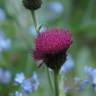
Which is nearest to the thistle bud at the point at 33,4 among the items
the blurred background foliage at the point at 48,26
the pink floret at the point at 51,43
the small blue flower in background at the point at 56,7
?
the pink floret at the point at 51,43

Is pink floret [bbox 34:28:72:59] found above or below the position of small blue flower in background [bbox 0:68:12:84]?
above

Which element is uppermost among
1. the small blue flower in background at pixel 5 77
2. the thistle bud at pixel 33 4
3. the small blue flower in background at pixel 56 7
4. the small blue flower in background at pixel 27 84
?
the thistle bud at pixel 33 4

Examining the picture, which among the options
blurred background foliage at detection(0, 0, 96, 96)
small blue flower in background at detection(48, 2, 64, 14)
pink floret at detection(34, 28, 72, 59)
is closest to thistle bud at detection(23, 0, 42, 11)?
pink floret at detection(34, 28, 72, 59)

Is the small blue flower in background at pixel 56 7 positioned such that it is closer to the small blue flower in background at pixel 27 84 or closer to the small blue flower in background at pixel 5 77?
the small blue flower in background at pixel 5 77

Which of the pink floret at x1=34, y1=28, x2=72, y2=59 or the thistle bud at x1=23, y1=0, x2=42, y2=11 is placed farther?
the thistle bud at x1=23, y1=0, x2=42, y2=11

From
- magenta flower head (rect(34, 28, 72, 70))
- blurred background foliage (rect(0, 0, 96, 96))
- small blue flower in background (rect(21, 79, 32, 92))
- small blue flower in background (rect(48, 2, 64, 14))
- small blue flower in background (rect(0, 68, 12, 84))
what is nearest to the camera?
magenta flower head (rect(34, 28, 72, 70))

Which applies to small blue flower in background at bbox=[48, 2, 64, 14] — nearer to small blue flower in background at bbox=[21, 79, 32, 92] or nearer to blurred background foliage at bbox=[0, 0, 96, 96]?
blurred background foliage at bbox=[0, 0, 96, 96]

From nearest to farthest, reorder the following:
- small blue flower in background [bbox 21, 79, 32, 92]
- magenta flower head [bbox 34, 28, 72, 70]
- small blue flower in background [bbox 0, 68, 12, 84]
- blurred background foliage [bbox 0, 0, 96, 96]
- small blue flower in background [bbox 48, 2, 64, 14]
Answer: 1. magenta flower head [bbox 34, 28, 72, 70]
2. small blue flower in background [bbox 21, 79, 32, 92]
3. small blue flower in background [bbox 0, 68, 12, 84]
4. blurred background foliage [bbox 0, 0, 96, 96]
5. small blue flower in background [bbox 48, 2, 64, 14]

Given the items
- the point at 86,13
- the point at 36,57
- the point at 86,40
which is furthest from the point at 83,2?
the point at 36,57
